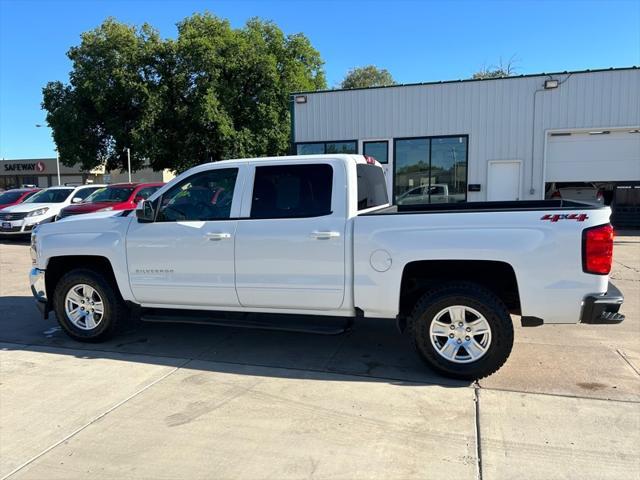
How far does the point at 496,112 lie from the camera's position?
52.2 feet

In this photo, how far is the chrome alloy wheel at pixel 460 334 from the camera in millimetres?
4273

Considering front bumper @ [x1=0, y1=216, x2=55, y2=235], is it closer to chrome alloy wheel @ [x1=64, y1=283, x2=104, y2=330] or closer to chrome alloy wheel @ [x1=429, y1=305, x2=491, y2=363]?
chrome alloy wheel @ [x1=64, y1=283, x2=104, y2=330]

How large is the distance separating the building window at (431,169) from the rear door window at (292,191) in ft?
39.7

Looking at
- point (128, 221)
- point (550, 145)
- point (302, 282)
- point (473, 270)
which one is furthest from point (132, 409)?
point (550, 145)

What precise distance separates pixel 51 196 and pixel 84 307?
499 inches

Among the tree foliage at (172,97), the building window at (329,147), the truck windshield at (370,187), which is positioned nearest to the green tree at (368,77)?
the tree foliage at (172,97)

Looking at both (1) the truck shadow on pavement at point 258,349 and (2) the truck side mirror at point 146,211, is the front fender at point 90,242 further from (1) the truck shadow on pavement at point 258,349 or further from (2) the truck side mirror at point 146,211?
(1) the truck shadow on pavement at point 258,349

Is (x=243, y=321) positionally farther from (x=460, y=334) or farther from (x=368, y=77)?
(x=368, y=77)

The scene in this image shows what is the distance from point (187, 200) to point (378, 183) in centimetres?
207

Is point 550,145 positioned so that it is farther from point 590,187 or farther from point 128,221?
point 128,221

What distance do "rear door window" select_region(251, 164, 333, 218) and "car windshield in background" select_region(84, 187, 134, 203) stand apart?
9.88m

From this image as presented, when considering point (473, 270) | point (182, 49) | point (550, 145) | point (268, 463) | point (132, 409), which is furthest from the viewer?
point (182, 49)

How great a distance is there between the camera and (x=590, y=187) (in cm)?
1638

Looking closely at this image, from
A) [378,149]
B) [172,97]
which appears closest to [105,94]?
[172,97]
